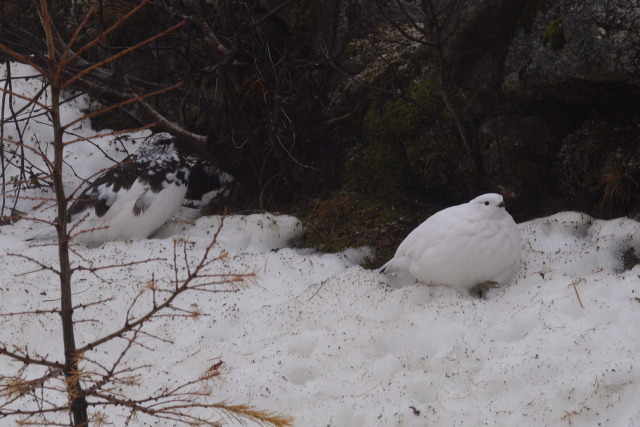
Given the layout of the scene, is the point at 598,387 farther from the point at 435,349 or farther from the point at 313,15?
the point at 313,15

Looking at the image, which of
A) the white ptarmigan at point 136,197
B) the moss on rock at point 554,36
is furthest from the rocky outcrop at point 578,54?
the white ptarmigan at point 136,197

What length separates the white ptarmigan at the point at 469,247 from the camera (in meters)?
3.23

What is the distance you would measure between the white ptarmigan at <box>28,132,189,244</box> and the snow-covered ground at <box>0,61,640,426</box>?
0.85ft

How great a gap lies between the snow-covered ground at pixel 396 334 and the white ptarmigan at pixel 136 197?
0.85ft

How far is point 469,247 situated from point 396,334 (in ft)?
1.88

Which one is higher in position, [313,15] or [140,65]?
[140,65]

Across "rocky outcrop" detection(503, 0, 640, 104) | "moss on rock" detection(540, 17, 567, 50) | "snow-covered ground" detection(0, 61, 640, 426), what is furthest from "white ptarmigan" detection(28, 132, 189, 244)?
"moss on rock" detection(540, 17, 567, 50)

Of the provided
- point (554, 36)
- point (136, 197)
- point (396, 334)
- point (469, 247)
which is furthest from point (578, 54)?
point (136, 197)

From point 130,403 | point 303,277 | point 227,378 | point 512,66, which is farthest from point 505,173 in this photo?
point 130,403

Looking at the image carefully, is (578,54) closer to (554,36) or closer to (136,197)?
(554,36)

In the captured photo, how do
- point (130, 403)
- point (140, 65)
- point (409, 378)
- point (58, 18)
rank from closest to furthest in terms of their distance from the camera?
point (130, 403)
point (409, 378)
point (140, 65)
point (58, 18)

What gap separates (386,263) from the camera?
3.62 m

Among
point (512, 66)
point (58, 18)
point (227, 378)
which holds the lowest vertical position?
point (227, 378)

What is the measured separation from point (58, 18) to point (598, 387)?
5.07 metres
